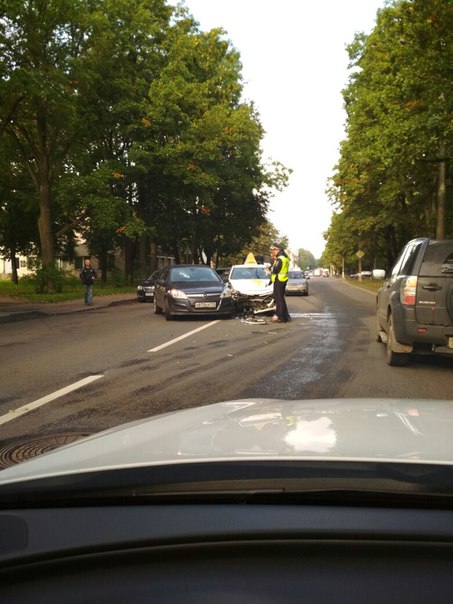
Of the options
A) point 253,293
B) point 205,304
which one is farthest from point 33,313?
point 253,293

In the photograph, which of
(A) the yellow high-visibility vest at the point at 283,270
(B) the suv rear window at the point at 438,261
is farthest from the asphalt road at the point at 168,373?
(A) the yellow high-visibility vest at the point at 283,270

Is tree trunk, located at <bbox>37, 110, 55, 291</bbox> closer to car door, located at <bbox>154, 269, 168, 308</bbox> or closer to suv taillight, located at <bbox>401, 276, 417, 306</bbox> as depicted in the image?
car door, located at <bbox>154, 269, 168, 308</bbox>

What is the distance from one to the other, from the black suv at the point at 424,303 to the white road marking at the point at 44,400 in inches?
164

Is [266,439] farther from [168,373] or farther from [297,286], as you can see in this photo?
[297,286]

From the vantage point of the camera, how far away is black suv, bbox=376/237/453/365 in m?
7.70

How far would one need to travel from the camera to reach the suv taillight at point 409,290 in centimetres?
791

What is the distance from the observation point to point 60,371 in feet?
27.7

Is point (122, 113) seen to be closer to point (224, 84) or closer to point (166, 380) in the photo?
point (224, 84)

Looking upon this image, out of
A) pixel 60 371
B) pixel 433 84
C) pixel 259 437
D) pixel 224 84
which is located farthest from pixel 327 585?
pixel 224 84

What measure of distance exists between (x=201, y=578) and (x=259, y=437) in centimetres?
70

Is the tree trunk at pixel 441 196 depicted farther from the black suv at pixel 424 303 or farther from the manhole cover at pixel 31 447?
the manhole cover at pixel 31 447

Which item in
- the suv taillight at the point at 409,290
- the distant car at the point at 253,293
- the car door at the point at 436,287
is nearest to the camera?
the car door at the point at 436,287

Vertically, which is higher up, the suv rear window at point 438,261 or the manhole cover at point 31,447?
the suv rear window at point 438,261

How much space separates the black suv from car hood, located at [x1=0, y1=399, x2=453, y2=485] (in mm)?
5150
